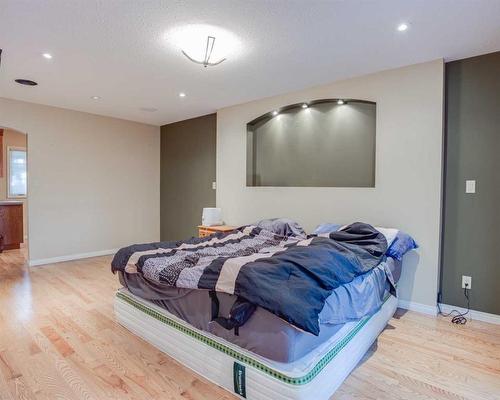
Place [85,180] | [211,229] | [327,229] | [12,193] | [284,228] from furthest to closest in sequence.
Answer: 1. [12,193]
2. [85,180]
3. [211,229]
4. [284,228]
5. [327,229]

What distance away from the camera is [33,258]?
4629mm

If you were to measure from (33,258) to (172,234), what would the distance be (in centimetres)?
216

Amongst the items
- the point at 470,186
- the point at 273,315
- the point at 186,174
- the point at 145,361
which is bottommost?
the point at 145,361

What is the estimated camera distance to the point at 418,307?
3049 millimetres

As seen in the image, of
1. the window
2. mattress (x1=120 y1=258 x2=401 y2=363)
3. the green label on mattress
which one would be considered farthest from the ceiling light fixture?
the window

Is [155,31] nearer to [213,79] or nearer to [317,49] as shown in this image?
[213,79]

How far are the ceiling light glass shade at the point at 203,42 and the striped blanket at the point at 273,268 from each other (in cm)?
168

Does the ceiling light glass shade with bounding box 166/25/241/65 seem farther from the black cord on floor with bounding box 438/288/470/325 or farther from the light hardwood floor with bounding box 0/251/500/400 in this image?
the black cord on floor with bounding box 438/288/470/325

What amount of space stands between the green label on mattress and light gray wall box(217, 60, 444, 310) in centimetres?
211

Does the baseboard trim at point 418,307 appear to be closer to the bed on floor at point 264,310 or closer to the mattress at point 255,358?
the bed on floor at point 264,310

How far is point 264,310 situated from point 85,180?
457cm

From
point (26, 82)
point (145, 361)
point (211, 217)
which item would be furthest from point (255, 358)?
point (26, 82)

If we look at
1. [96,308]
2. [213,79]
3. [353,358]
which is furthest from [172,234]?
[353,358]

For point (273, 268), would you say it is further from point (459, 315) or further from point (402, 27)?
point (459, 315)
